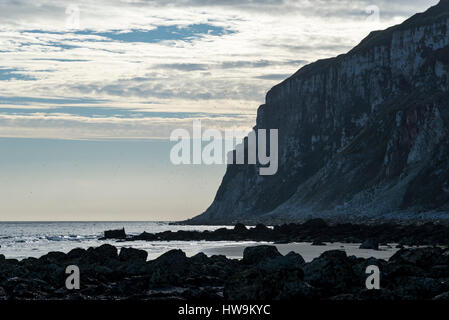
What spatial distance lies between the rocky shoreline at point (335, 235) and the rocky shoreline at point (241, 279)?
21404 millimetres

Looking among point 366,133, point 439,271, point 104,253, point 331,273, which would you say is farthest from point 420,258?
point 366,133

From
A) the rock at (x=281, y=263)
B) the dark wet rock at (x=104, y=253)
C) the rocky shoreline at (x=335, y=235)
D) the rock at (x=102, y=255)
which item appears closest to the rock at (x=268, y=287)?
the rock at (x=281, y=263)

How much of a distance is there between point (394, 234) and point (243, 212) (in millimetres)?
127165

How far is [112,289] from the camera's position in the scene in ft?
87.8

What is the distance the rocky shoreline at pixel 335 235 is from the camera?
5869cm

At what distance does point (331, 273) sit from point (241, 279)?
348cm

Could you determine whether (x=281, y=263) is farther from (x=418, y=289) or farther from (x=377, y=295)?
(x=377, y=295)

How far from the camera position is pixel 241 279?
80.2 ft

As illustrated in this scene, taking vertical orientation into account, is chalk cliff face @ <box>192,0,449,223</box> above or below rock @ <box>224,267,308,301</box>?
above

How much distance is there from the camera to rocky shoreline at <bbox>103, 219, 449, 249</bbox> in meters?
58.7

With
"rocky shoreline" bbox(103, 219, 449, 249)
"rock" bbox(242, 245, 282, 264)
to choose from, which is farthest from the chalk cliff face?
"rock" bbox(242, 245, 282, 264)

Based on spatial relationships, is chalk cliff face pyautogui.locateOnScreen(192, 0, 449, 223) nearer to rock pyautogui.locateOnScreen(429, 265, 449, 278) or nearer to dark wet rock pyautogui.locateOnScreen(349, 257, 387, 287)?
rock pyautogui.locateOnScreen(429, 265, 449, 278)

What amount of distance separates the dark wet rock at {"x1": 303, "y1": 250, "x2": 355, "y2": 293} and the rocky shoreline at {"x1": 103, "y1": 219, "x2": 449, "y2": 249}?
82.5 ft

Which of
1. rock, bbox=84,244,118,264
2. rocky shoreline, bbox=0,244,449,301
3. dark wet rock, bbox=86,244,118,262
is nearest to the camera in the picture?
rocky shoreline, bbox=0,244,449,301
